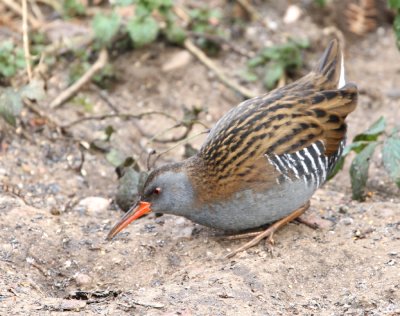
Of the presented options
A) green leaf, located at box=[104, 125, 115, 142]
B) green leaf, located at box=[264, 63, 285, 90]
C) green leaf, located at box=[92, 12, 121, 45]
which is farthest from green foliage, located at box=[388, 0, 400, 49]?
green leaf, located at box=[92, 12, 121, 45]

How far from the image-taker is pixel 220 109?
7457 mm

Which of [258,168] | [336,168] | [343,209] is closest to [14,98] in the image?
[258,168]

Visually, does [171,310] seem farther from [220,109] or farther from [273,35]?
[273,35]

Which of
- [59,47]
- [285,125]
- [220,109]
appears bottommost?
[220,109]

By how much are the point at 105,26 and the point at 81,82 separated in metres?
0.54

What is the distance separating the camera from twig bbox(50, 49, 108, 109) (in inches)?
280

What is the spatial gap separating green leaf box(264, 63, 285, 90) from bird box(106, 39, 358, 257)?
7.40 feet

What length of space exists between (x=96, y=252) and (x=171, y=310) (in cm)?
111

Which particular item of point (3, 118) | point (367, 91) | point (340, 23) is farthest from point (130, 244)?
point (340, 23)

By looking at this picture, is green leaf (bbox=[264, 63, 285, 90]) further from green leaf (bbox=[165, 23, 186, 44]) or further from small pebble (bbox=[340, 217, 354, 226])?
small pebble (bbox=[340, 217, 354, 226])

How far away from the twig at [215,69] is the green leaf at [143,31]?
507 mm

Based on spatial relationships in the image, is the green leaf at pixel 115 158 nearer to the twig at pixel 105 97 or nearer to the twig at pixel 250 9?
the twig at pixel 105 97

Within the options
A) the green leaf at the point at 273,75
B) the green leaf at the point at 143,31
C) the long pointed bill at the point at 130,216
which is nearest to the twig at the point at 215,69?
the green leaf at the point at 273,75

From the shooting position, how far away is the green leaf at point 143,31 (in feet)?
24.0
